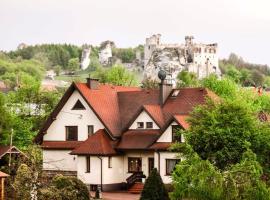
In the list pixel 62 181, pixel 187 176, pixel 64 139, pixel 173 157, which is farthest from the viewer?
pixel 64 139

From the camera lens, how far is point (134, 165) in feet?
161

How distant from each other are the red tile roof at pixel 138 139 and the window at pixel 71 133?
14.7 ft

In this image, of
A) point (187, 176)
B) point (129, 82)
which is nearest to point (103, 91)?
point (187, 176)

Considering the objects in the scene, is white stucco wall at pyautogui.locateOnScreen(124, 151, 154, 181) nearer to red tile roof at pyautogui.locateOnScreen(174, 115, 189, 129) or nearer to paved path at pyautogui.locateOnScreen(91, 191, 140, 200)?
paved path at pyautogui.locateOnScreen(91, 191, 140, 200)

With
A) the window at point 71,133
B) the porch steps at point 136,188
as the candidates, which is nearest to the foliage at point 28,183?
the porch steps at point 136,188

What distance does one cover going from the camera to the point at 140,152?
48.5 m

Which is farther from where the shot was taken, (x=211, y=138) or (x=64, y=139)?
(x=64, y=139)

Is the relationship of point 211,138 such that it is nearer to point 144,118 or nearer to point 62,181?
point 62,181

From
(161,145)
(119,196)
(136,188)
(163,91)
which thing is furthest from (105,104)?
(119,196)

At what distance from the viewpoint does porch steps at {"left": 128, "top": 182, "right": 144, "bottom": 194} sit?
152ft

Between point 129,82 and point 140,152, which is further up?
point 129,82

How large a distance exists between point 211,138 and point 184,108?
41.8ft

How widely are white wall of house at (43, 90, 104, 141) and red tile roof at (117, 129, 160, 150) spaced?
2.27m

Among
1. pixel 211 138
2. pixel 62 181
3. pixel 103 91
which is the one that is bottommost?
pixel 62 181
